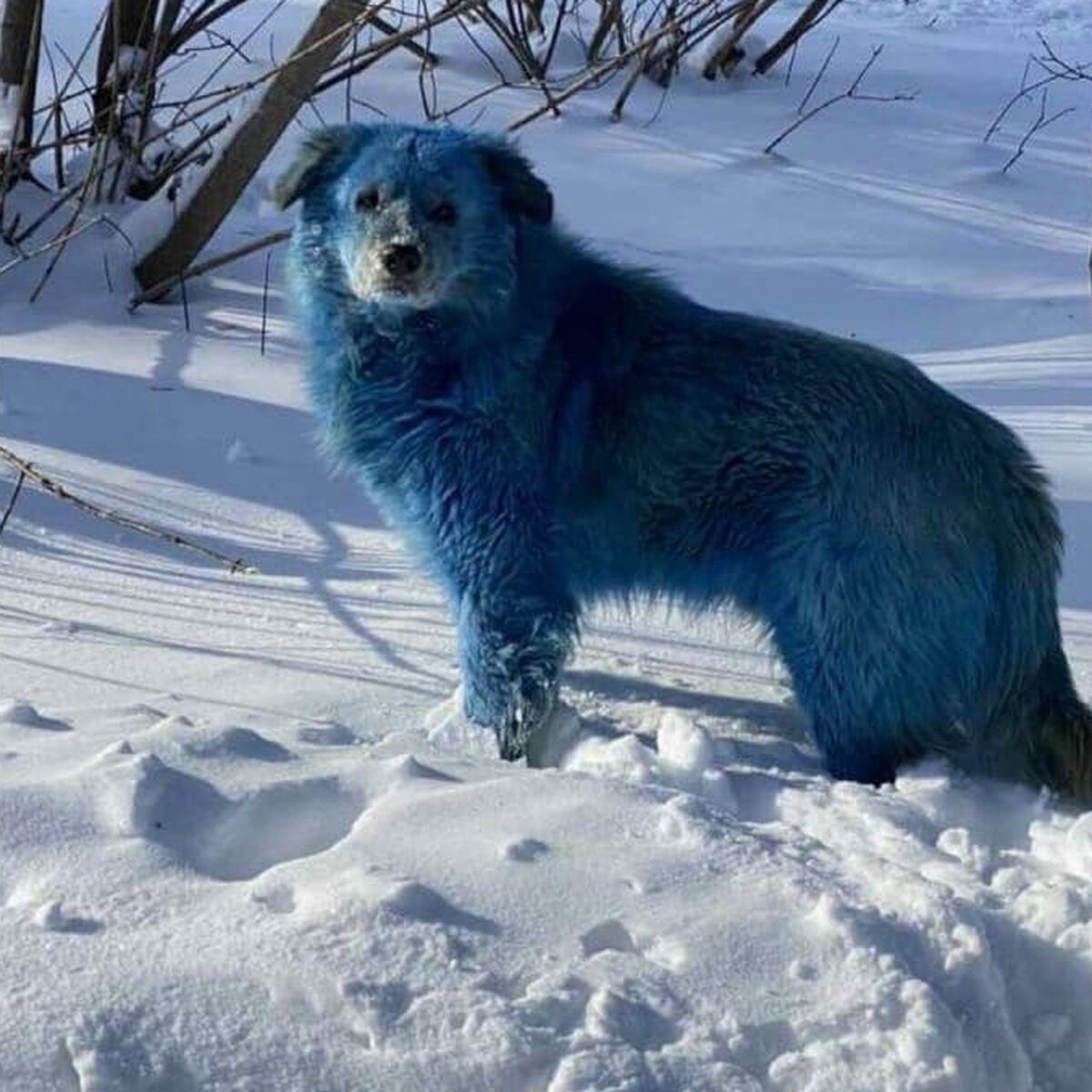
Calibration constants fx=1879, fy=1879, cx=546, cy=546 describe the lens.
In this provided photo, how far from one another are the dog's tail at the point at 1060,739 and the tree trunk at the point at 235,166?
12.1 feet

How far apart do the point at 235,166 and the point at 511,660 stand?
382cm

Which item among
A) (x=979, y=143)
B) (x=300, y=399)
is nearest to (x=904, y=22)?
(x=979, y=143)

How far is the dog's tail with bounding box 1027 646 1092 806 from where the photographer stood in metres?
3.54

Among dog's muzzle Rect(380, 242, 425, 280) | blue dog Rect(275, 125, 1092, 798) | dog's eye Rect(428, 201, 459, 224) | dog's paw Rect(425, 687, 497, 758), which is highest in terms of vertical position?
dog's eye Rect(428, 201, 459, 224)

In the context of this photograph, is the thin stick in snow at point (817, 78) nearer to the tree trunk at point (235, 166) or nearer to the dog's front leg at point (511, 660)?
the tree trunk at point (235, 166)

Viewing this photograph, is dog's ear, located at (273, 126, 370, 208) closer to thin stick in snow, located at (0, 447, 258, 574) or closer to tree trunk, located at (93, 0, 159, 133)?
thin stick in snow, located at (0, 447, 258, 574)

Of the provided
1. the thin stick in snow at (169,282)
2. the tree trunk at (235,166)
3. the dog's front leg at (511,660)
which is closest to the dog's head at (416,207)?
the dog's front leg at (511,660)

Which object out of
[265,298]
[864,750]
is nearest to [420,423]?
[864,750]

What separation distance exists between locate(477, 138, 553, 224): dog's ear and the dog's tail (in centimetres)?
132

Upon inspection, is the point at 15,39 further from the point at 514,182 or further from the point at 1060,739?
the point at 1060,739

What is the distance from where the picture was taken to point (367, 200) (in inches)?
140

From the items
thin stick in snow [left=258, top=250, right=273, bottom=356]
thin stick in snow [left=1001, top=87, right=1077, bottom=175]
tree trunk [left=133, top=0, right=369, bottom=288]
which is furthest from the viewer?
thin stick in snow [left=1001, top=87, right=1077, bottom=175]

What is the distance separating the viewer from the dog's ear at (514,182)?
3.63m

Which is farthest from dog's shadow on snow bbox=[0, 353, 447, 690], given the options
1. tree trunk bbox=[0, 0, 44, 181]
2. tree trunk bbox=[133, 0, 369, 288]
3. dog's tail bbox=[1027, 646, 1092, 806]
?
tree trunk bbox=[0, 0, 44, 181]
